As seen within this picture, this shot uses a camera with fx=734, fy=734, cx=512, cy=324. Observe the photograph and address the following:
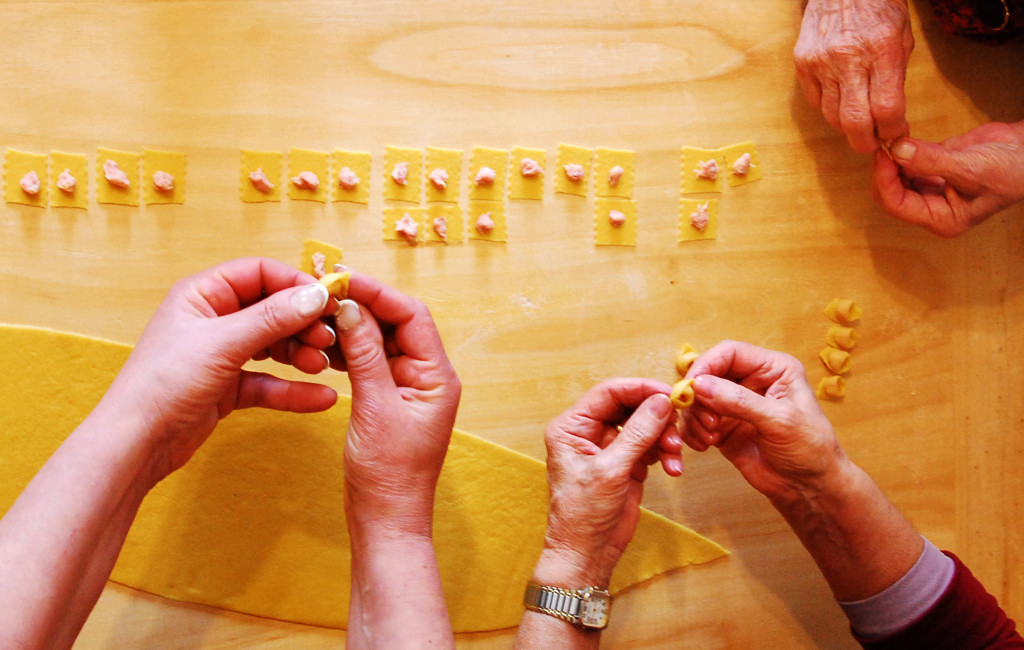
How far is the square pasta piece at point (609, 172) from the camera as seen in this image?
161 cm

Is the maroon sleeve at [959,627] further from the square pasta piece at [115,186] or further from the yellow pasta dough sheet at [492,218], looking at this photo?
the square pasta piece at [115,186]

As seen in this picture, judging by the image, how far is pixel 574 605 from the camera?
1.26 metres

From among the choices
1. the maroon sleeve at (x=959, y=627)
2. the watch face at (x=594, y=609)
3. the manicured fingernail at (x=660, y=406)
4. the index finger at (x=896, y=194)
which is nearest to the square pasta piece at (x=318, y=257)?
the manicured fingernail at (x=660, y=406)

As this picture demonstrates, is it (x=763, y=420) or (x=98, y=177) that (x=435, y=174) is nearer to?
(x=98, y=177)

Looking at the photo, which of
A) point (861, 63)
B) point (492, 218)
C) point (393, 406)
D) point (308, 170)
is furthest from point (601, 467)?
point (861, 63)

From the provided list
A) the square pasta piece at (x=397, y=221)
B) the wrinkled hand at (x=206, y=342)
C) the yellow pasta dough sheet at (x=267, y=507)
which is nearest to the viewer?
the wrinkled hand at (x=206, y=342)

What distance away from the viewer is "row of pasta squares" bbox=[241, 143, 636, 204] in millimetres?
1540

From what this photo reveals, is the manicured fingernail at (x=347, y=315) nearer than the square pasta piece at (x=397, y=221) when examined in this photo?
Yes

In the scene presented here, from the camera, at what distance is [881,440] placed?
1646mm

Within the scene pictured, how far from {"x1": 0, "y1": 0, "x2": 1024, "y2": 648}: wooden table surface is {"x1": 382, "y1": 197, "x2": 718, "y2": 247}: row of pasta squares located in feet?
0.10

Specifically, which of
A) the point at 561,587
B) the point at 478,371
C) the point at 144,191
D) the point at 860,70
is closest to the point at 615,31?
the point at 860,70

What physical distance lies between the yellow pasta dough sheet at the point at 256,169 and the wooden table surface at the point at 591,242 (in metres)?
0.02

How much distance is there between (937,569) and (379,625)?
1.01 metres

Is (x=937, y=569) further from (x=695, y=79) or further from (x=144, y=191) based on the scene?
(x=144, y=191)
